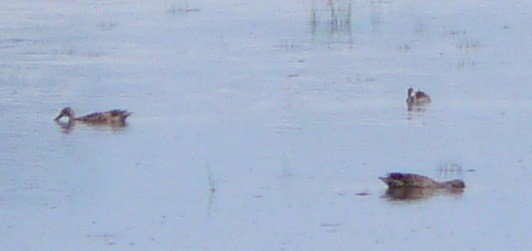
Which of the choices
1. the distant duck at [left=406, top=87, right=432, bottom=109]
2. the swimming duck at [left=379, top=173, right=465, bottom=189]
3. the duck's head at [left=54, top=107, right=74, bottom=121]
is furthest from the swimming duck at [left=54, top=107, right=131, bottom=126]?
the swimming duck at [left=379, top=173, right=465, bottom=189]

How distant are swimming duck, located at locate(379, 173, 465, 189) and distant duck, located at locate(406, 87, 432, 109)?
3610 mm

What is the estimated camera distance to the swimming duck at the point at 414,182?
10.6 meters

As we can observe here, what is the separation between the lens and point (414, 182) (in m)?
10.6

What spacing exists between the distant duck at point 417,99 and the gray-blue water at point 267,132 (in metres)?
0.10

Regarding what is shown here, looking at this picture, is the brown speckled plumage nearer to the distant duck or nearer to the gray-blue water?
the distant duck

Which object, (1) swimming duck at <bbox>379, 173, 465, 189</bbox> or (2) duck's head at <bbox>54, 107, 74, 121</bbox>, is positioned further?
(2) duck's head at <bbox>54, 107, 74, 121</bbox>

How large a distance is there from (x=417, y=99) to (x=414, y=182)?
3.78 meters

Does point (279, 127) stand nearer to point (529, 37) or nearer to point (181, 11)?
point (529, 37)

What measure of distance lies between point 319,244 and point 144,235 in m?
0.95

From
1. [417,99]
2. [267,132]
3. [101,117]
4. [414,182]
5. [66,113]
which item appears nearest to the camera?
[414,182]

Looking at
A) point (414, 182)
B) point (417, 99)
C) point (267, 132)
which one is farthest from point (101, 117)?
point (414, 182)

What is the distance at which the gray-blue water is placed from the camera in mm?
9719

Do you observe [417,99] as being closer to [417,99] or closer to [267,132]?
[417,99]

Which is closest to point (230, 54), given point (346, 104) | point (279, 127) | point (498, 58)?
point (498, 58)
